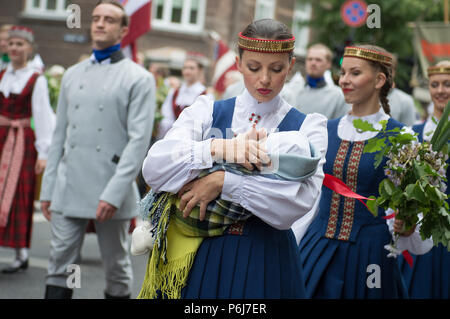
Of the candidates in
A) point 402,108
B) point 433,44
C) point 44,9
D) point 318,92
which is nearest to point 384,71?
point 318,92

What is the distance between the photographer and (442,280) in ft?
18.4

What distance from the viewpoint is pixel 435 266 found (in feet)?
18.4

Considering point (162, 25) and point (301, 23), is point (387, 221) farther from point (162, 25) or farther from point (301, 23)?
point (301, 23)

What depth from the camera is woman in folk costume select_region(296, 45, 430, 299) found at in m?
4.50

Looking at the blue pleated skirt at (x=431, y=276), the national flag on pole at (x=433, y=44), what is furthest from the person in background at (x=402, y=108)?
the blue pleated skirt at (x=431, y=276)

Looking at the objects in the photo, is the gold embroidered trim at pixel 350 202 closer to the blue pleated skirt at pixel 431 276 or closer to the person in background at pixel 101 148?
the blue pleated skirt at pixel 431 276

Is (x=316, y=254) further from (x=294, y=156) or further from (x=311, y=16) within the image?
(x=311, y=16)

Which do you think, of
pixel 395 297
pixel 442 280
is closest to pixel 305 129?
pixel 395 297

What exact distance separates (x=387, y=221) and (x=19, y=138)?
4.09 metres

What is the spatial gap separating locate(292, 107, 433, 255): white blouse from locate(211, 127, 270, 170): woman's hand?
58.8 inches

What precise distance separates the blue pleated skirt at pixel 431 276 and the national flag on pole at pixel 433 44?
4074 mm

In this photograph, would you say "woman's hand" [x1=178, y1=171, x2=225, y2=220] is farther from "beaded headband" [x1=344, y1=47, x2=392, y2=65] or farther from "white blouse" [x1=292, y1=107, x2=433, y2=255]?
"beaded headband" [x1=344, y1=47, x2=392, y2=65]

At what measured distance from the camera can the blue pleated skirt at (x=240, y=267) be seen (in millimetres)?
3215
